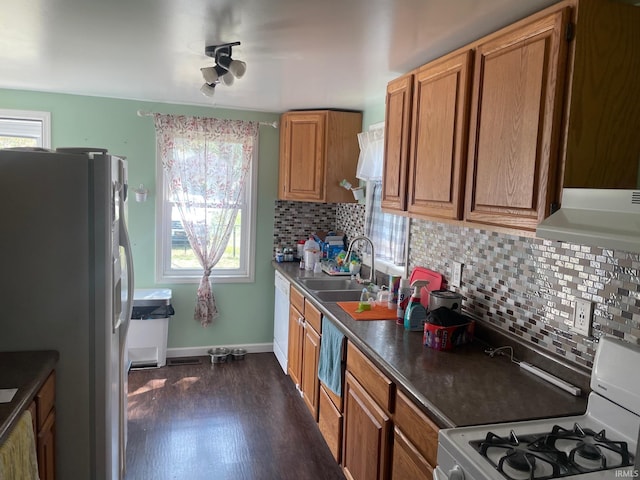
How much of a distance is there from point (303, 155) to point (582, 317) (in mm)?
2699

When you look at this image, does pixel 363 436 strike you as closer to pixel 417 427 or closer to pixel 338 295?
pixel 417 427

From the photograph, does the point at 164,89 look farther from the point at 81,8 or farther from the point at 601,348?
the point at 601,348

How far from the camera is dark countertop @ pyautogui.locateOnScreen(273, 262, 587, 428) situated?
4.83ft

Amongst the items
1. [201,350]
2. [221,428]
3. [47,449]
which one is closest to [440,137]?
[47,449]

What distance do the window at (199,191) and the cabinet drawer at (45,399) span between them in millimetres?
2182

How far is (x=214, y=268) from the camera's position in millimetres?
4227

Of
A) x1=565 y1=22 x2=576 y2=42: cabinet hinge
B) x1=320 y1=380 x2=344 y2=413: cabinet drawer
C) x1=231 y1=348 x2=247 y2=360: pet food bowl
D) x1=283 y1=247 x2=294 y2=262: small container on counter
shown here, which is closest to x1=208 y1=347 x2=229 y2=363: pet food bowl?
x1=231 y1=348 x2=247 y2=360: pet food bowl

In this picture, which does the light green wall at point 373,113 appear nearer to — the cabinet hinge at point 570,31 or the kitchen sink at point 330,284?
the kitchen sink at point 330,284

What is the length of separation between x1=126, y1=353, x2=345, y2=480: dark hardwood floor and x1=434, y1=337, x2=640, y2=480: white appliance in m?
1.47

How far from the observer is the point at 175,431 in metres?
2.93

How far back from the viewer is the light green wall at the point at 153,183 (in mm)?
3707

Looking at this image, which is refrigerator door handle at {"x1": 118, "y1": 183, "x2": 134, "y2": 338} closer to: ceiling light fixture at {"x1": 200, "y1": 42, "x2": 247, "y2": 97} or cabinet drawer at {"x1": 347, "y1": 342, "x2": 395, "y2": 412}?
ceiling light fixture at {"x1": 200, "y1": 42, "x2": 247, "y2": 97}

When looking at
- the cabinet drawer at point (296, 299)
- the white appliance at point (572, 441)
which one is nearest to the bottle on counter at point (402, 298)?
the cabinet drawer at point (296, 299)

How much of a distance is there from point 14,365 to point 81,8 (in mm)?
1434
